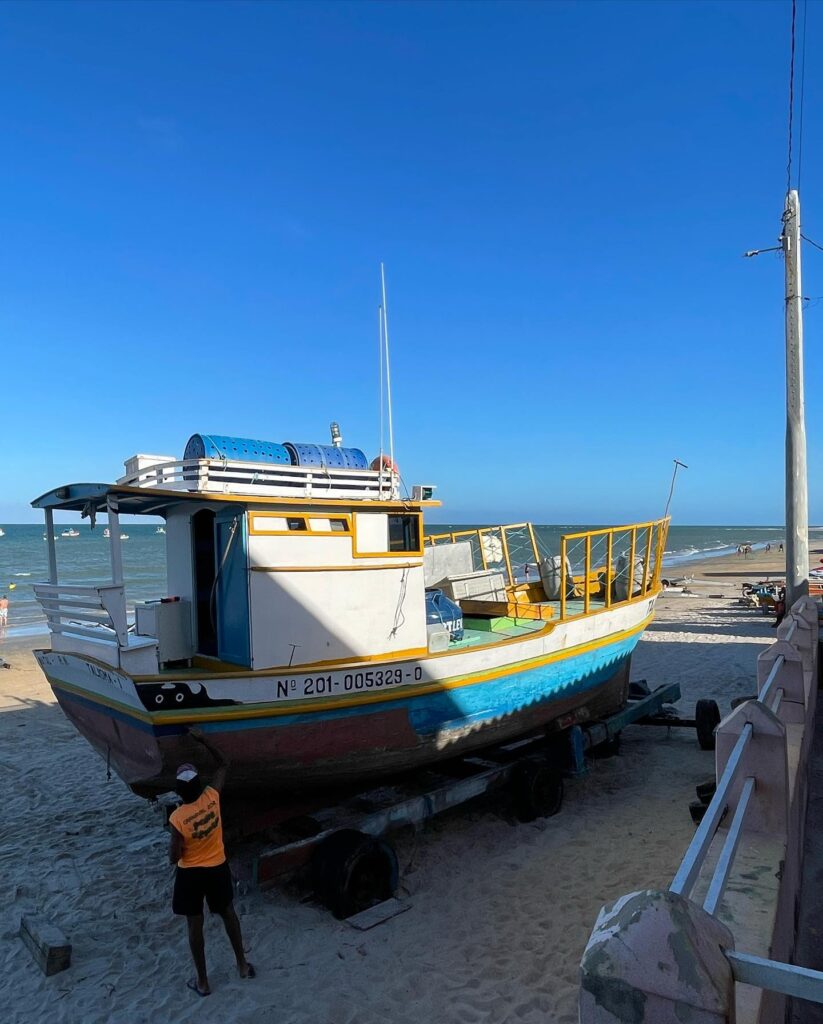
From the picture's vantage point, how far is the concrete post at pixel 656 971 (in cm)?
176

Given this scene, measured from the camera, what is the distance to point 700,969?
5.87 feet

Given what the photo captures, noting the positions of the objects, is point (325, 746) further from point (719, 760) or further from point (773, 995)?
point (773, 995)

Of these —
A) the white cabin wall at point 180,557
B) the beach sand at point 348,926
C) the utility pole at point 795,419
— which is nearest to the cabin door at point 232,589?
the white cabin wall at point 180,557

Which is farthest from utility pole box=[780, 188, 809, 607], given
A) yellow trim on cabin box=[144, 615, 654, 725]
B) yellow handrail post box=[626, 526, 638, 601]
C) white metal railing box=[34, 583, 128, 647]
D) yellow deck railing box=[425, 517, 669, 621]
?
white metal railing box=[34, 583, 128, 647]

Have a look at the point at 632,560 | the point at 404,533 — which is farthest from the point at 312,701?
the point at 632,560

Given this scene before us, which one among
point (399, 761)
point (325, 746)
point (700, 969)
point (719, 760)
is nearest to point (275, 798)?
point (325, 746)

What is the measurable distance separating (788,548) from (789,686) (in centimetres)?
679

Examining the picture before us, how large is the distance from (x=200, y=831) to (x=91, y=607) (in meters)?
2.20

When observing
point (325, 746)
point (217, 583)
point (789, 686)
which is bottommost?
point (325, 746)

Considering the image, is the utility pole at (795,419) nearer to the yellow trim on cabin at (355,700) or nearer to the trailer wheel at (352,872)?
the yellow trim on cabin at (355,700)

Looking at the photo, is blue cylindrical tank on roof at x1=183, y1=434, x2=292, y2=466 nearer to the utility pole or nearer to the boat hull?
the boat hull

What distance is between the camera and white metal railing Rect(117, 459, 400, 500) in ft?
21.1

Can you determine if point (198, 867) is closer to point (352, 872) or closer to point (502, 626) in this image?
point (352, 872)

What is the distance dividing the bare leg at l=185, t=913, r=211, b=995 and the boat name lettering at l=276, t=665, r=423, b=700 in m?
1.71
